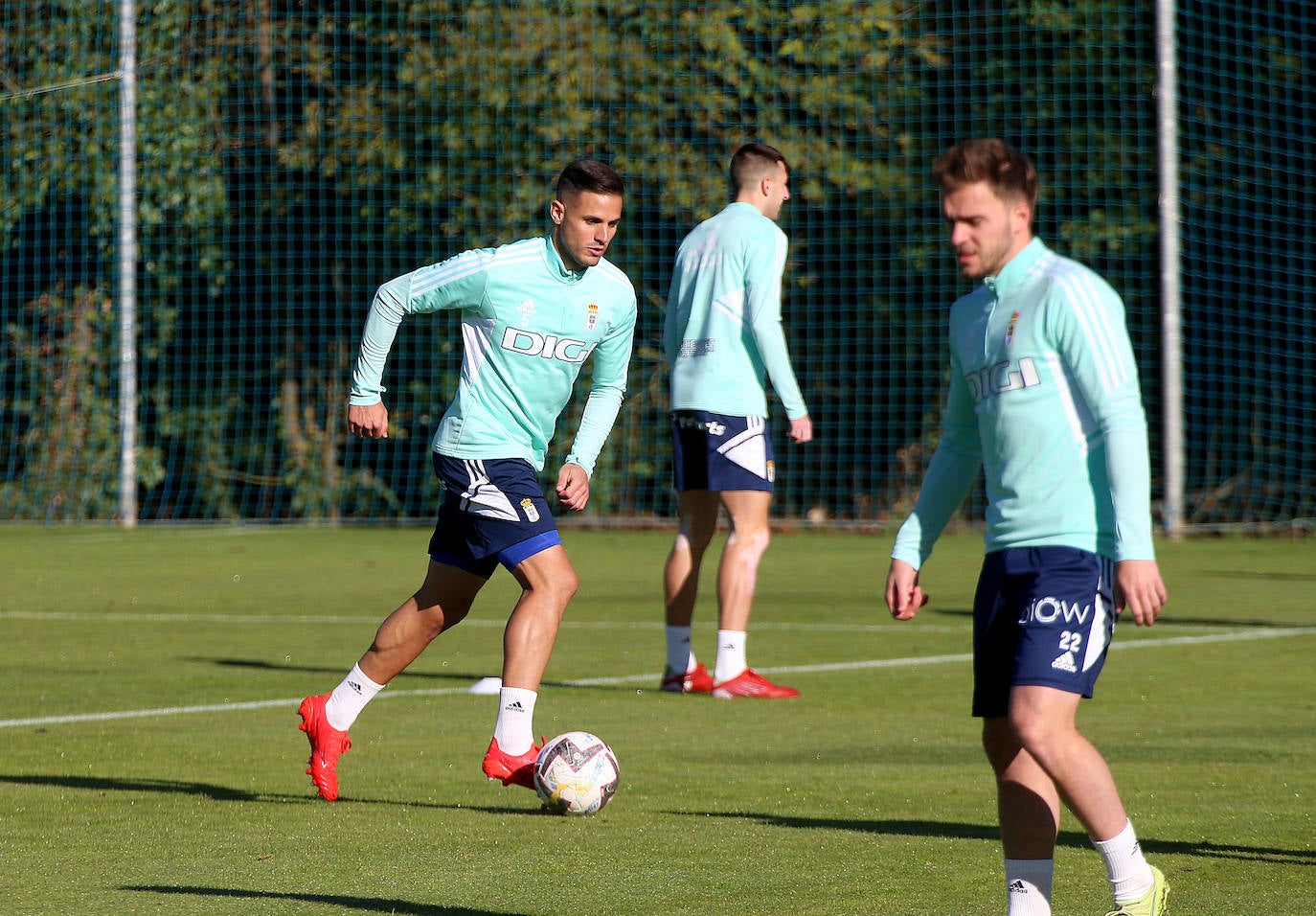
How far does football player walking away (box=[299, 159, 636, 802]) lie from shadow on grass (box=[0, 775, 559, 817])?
0.18 metres

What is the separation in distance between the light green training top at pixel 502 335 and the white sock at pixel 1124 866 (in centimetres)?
265

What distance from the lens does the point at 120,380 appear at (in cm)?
2067

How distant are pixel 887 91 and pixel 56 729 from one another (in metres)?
15.2

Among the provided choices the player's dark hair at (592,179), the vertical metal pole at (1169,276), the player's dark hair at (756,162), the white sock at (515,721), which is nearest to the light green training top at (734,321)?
the player's dark hair at (756,162)

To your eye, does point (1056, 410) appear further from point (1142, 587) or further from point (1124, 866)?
point (1124, 866)

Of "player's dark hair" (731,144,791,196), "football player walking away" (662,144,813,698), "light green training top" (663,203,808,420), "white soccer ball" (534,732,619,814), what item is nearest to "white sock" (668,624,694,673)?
"football player walking away" (662,144,813,698)

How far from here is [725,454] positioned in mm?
8656

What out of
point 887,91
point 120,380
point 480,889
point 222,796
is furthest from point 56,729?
point 887,91

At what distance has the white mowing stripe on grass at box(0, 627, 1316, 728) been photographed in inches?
301

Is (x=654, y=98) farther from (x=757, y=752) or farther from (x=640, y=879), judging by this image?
(x=640, y=879)

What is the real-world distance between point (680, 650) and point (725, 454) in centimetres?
87

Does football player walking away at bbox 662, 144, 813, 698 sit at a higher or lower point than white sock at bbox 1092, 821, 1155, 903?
higher

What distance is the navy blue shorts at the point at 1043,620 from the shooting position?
384cm

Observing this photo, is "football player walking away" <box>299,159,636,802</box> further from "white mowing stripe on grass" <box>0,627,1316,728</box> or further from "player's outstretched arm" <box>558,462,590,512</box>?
"white mowing stripe on grass" <box>0,627,1316,728</box>
